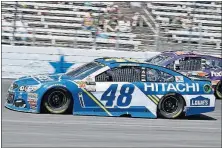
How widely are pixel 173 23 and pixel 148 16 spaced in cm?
90

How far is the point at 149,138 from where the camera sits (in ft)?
27.6

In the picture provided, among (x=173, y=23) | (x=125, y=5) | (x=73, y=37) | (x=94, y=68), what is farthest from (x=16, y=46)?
(x=94, y=68)

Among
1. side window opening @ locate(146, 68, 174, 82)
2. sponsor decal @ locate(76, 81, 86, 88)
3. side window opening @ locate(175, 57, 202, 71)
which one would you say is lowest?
sponsor decal @ locate(76, 81, 86, 88)

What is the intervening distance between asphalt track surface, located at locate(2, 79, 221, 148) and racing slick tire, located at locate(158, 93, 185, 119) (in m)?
0.16

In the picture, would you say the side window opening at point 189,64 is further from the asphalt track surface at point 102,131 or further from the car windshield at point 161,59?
the asphalt track surface at point 102,131

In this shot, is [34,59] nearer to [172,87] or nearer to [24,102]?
[24,102]

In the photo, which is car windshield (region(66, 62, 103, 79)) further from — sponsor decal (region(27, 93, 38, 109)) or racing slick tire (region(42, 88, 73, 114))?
sponsor decal (region(27, 93, 38, 109))

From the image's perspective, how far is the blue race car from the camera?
981 centimetres

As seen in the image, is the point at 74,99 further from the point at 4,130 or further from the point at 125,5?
the point at 125,5

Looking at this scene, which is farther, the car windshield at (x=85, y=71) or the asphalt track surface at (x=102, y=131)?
the car windshield at (x=85, y=71)

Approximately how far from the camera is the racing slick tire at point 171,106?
10406 millimetres

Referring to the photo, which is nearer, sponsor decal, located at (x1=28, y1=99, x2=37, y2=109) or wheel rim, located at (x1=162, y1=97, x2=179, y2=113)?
sponsor decal, located at (x1=28, y1=99, x2=37, y2=109)

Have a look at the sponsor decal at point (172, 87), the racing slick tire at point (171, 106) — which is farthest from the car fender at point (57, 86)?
the racing slick tire at point (171, 106)

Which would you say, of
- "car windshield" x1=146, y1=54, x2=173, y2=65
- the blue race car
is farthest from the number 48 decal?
"car windshield" x1=146, y1=54, x2=173, y2=65
